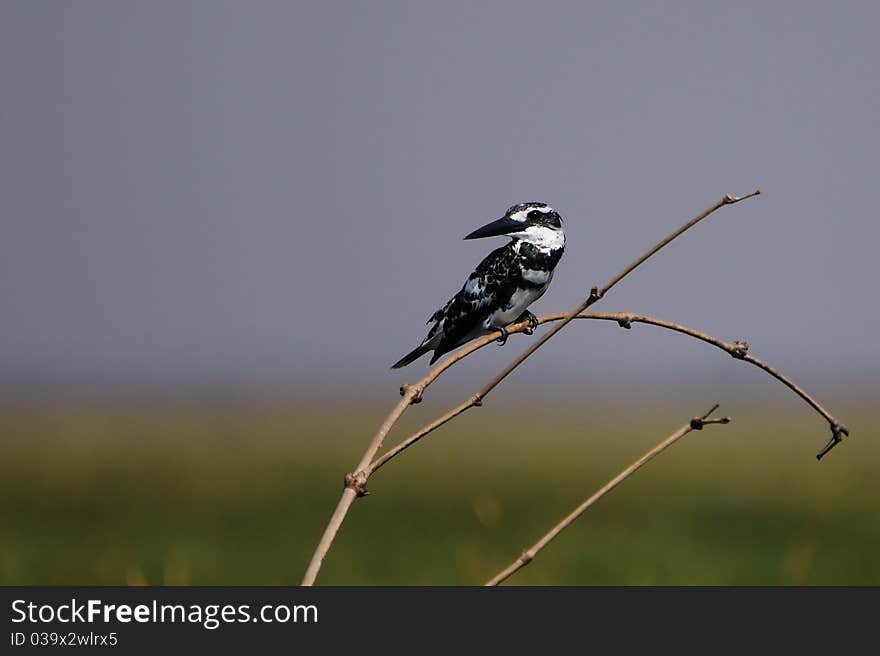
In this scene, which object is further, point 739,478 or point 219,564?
point 739,478

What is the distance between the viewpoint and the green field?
15.0 m

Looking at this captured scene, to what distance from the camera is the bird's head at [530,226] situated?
3.82 metres

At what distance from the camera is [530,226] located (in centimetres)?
419

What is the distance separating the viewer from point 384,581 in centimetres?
1410

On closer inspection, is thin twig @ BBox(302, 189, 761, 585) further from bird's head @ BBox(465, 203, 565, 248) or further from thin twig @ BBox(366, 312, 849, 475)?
bird's head @ BBox(465, 203, 565, 248)

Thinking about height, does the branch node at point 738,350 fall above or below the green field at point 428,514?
below

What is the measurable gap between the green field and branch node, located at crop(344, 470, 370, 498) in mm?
2326

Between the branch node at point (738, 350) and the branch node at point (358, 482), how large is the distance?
106 centimetres

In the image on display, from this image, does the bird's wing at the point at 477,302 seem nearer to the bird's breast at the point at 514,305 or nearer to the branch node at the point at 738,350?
the bird's breast at the point at 514,305

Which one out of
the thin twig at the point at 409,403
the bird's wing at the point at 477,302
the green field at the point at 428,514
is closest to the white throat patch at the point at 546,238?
the bird's wing at the point at 477,302

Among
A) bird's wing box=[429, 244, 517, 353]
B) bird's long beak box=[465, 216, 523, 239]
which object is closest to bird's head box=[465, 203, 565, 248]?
bird's long beak box=[465, 216, 523, 239]
